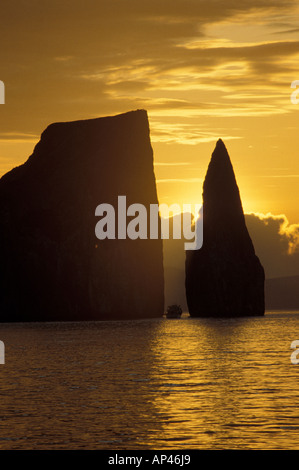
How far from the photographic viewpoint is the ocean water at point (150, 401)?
140 ft

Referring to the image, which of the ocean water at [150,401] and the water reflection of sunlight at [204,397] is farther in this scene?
the water reflection of sunlight at [204,397]

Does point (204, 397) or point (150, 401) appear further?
point (204, 397)

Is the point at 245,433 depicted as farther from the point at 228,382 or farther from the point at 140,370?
the point at 140,370

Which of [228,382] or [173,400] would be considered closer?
[173,400]

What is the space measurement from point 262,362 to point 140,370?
1489 cm

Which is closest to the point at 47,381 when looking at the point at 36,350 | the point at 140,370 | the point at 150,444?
the point at 140,370

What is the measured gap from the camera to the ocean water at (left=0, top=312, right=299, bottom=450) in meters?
42.5

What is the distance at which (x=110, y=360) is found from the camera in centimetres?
9331

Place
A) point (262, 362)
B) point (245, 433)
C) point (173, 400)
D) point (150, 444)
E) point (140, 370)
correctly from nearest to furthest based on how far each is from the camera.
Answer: point (150, 444) < point (245, 433) < point (173, 400) < point (140, 370) < point (262, 362)

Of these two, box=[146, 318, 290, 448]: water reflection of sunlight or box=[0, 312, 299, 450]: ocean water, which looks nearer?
box=[0, 312, 299, 450]: ocean water

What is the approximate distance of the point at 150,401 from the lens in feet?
184
